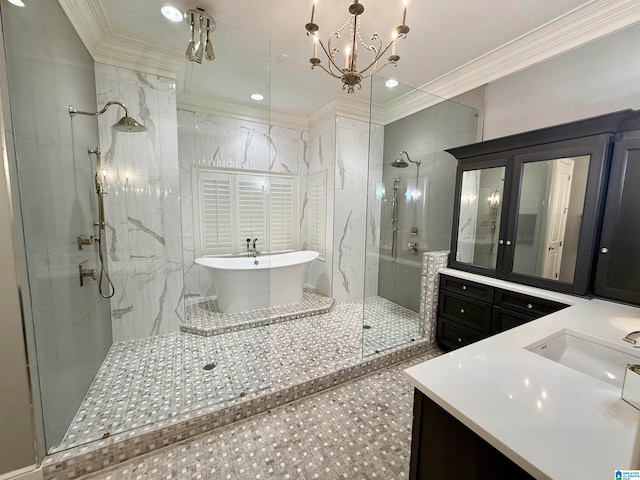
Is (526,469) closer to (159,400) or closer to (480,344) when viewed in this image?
(480,344)

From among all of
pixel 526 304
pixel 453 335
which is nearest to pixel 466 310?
pixel 453 335

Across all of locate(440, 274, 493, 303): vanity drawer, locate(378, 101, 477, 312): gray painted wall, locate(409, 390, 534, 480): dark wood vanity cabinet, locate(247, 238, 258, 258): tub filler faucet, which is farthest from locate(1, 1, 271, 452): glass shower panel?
locate(440, 274, 493, 303): vanity drawer

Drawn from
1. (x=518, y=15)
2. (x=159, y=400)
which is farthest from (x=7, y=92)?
(x=518, y=15)

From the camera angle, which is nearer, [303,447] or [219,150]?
[303,447]

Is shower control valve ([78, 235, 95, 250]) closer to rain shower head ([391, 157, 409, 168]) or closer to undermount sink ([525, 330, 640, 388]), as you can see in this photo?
undermount sink ([525, 330, 640, 388])

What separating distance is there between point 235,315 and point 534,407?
120 inches

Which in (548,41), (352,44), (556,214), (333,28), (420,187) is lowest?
(556,214)

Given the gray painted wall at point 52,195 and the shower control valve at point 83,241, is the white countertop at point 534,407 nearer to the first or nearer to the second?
the gray painted wall at point 52,195

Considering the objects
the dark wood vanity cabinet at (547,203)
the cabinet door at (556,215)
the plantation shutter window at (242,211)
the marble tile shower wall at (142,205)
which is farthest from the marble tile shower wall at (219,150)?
the cabinet door at (556,215)

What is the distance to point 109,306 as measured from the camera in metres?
2.63

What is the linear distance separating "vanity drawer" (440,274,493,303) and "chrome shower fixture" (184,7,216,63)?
3.11 m

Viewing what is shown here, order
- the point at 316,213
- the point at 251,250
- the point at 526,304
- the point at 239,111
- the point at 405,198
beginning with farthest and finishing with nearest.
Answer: the point at 316,213 → the point at 251,250 → the point at 239,111 → the point at 405,198 → the point at 526,304

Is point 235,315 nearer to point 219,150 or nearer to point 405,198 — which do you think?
point 219,150

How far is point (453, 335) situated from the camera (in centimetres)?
256
